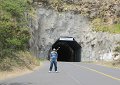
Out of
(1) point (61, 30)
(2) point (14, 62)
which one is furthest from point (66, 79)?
(1) point (61, 30)

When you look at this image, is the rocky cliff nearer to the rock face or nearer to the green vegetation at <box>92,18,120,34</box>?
the rock face

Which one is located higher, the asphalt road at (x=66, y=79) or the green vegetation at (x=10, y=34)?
the green vegetation at (x=10, y=34)

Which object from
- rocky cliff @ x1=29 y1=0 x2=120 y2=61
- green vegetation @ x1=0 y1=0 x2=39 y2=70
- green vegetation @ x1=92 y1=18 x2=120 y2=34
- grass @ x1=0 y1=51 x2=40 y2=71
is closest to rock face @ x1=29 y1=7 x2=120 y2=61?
rocky cliff @ x1=29 y1=0 x2=120 y2=61

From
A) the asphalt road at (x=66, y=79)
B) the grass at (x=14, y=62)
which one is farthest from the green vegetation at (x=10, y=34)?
the asphalt road at (x=66, y=79)

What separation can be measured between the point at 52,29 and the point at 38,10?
3772 millimetres

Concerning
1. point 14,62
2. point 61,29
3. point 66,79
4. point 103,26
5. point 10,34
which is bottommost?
point 66,79

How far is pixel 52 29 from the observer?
187 ft

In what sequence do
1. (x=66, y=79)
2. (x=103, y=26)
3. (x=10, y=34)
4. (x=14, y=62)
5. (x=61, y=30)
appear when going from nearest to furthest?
(x=66, y=79) → (x=10, y=34) → (x=14, y=62) → (x=103, y=26) → (x=61, y=30)

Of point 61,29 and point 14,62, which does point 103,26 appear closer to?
point 61,29

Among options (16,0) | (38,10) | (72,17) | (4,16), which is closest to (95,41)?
(72,17)

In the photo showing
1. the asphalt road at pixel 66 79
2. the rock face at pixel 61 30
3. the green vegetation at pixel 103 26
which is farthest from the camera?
the rock face at pixel 61 30

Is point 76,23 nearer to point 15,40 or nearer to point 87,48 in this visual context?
point 87,48

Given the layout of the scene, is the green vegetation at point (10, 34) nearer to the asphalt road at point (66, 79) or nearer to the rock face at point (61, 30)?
the asphalt road at point (66, 79)

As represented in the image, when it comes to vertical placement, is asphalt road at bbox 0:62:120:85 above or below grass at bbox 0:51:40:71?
below
